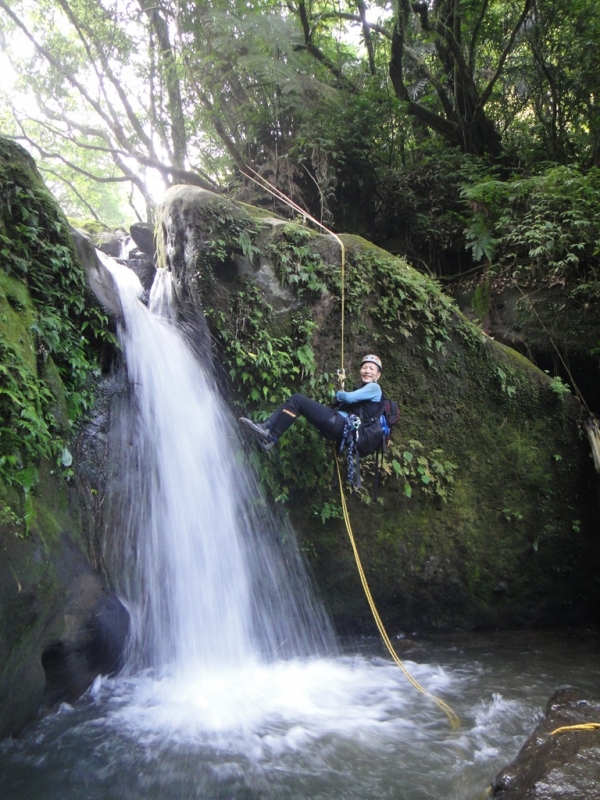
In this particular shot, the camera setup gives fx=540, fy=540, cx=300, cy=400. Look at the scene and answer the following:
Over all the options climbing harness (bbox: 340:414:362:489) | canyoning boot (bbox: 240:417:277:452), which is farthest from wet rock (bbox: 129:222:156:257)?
climbing harness (bbox: 340:414:362:489)

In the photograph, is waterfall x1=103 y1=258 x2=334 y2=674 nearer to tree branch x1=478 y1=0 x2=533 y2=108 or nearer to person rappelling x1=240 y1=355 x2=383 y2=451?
person rappelling x1=240 y1=355 x2=383 y2=451

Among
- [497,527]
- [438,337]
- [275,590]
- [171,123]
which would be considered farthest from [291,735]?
[171,123]

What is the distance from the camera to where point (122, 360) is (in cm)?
630

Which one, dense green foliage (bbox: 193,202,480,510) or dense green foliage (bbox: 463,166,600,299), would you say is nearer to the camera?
dense green foliage (bbox: 193,202,480,510)

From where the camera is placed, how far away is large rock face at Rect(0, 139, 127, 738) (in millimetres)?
4051

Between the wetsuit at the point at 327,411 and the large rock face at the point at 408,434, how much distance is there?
62 centimetres

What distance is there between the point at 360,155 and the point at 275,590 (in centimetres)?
790

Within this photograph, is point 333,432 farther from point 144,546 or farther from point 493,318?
point 493,318

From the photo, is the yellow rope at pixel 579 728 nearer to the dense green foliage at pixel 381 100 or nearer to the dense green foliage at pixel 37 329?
the dense green foliage at pixel 37 329

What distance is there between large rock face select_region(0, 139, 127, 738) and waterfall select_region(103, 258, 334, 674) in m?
0.54

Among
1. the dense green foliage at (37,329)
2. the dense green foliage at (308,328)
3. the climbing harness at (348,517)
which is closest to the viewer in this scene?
the dense green foliage at (37,329)

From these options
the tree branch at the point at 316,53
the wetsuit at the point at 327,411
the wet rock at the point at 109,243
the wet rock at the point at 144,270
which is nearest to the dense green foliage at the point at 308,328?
the wetsuit at the point at 327,411

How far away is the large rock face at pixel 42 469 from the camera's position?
4051 millimetres

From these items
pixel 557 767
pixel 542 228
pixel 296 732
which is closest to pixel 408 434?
pixel 296 732
